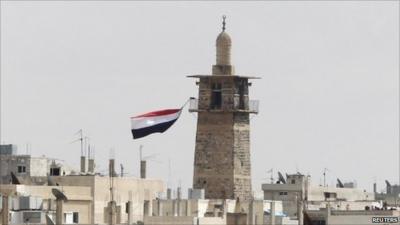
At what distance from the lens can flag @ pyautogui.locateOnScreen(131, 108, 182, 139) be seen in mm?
100625

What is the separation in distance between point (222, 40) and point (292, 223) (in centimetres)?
1024

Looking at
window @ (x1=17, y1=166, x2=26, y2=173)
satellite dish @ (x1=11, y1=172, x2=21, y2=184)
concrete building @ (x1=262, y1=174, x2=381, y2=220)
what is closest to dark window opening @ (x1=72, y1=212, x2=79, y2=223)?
satellite dish @ (x1=11, y1=172, x2=21, y2=184)

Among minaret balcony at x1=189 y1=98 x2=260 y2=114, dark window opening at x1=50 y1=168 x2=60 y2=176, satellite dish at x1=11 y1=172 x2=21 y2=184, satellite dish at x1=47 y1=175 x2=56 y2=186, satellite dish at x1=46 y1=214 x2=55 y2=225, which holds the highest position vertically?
minaret balcony at x1=189 y1=98 x2=260 y2=114

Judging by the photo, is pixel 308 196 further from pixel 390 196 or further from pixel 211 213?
pixel 211 213

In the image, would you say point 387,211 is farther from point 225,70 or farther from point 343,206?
point 343,206

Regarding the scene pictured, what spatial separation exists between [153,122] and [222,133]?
14.1 metres

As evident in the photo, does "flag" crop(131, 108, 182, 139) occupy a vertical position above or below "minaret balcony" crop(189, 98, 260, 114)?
below

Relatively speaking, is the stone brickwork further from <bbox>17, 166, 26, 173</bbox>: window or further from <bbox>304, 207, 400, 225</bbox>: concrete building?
<bbox>17, 166, 26, 173</bbox>: window

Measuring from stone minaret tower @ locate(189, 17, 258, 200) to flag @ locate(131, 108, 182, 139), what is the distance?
437 inches

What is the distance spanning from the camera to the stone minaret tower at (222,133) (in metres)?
116

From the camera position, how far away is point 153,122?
102688 mm

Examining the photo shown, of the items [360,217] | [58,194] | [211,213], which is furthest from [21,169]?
[58,194]

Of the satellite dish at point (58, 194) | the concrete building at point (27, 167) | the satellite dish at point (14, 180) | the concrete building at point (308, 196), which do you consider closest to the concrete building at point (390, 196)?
the concrete building at point (308, 196)

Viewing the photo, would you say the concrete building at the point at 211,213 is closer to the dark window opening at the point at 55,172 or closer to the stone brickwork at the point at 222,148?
the stone brickwork at the point at 222,148
